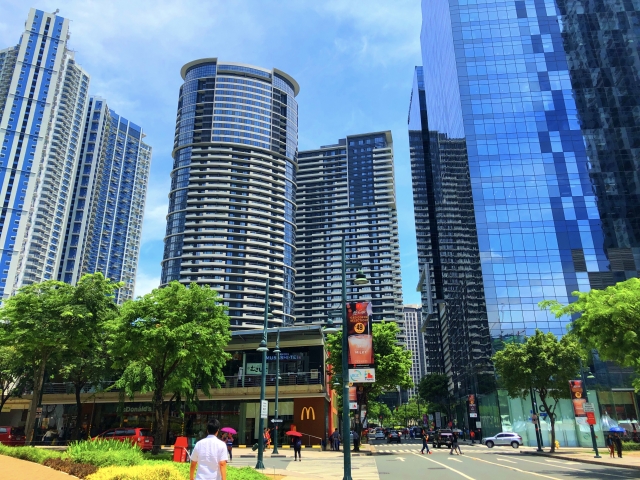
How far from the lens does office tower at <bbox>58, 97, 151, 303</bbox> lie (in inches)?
6216

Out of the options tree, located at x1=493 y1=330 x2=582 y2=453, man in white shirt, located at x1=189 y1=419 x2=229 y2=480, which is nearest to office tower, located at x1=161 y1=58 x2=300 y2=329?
tree, located at x1=493 y1=330 x2=582 y2=453

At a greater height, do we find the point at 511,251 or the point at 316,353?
the point at 511,251

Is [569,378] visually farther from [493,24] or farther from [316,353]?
[493,24]

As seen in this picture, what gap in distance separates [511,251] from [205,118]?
105740mm

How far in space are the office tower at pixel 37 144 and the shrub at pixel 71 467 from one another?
13632 centimetres

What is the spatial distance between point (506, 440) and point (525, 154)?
42422 mm

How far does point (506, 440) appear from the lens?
1967 inches

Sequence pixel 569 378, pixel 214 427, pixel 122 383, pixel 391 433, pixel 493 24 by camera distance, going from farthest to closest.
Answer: pixel 493 24 → pixel 391 433 → pixel 569 378 → pixel 122 383 → pixel 214 427

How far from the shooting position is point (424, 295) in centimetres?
14500

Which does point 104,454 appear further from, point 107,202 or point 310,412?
point 107,202

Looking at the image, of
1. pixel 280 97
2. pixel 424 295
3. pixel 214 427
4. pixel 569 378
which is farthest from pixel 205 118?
pixel 214 427

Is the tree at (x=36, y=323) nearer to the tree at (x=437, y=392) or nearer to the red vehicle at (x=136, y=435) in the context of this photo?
the red vehicle at (x=136, y=435)

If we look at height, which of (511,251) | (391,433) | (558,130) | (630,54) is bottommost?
(391,433)

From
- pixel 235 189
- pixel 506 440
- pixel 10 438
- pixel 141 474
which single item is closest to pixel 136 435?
pixel 10 438
